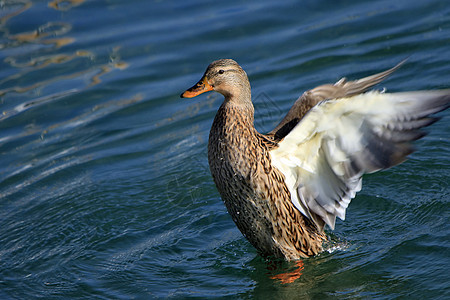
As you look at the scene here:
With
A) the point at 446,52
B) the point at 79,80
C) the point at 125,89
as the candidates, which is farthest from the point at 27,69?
the point at 446,52

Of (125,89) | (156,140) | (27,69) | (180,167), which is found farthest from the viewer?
(27,69)

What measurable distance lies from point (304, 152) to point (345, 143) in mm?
371

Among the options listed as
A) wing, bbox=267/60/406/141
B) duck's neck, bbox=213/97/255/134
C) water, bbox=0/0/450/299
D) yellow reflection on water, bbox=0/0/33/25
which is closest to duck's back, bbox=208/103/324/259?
duck's neck, bbox=213/97/255/134

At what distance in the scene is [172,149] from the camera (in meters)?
7.75

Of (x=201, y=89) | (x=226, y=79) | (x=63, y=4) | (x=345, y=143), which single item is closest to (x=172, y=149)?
(x=201, y=89)

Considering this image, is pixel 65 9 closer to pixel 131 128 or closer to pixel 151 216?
pixel 131 128

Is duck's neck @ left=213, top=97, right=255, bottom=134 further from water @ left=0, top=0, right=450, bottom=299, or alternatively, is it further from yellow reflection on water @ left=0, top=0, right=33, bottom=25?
yellow reflection on water @ left=0, top=0, right=33, bottom=25

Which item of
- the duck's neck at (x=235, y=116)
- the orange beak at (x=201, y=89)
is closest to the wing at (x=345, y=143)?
the duck's neck at (x=235, y=116)

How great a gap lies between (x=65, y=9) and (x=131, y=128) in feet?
13.4

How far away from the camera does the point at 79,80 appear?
31.7 ft

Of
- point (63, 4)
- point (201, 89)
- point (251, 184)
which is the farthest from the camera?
point (63, 4)

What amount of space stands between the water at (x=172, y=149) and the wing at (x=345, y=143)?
67cm

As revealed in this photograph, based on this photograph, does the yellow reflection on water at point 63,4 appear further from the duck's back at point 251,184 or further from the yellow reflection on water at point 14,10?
the duck's back at point 251,184

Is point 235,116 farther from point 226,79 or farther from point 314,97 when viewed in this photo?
point 314,97
